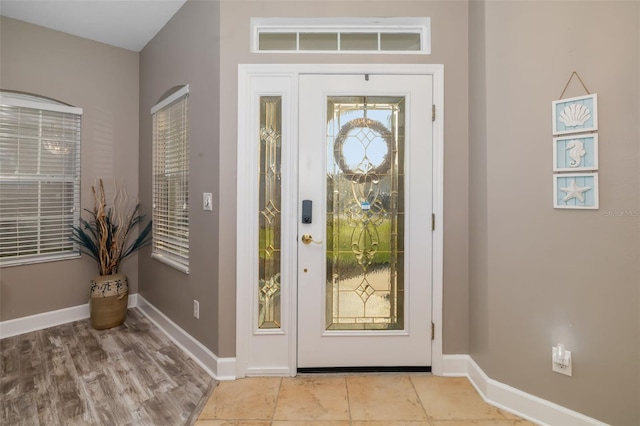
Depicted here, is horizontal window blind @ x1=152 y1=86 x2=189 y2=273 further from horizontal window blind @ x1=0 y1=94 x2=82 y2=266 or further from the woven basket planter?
horizontal window blind @ x1=0 y1=94 x2=82 y2=266

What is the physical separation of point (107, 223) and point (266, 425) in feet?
7.93

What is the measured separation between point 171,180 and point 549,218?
2923mm

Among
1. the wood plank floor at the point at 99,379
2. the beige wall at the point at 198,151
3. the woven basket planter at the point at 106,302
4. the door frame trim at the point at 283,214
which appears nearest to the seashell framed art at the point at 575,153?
the door frame trim at the point at 283,214

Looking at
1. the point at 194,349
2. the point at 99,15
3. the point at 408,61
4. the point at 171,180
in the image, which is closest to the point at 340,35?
the point at 408,61

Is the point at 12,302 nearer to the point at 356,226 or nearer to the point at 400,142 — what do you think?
the point at 356,226

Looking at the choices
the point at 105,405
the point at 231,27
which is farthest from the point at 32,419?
the point at 231,27

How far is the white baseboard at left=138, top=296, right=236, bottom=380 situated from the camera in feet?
6.29

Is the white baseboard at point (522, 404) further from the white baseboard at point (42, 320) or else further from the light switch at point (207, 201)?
the white baseboard at point (42, 320)

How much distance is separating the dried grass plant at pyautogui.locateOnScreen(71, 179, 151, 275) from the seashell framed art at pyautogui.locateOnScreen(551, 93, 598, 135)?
3.38m

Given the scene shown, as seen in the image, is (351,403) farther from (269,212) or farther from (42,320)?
(42,320)

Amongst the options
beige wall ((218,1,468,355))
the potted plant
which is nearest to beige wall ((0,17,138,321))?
the potted plant

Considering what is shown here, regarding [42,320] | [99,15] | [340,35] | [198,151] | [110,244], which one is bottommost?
[42,320]

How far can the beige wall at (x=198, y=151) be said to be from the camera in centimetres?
198

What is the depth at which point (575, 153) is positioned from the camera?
1459 mm
